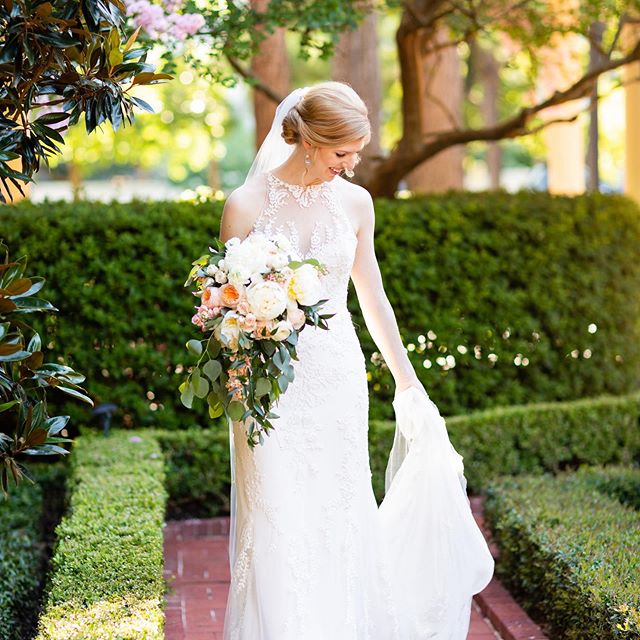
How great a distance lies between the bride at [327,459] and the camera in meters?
3.78

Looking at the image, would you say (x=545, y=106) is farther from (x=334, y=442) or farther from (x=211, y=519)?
(x=334, y=442)

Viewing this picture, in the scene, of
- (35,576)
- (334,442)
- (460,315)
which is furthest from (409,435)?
(460,315)

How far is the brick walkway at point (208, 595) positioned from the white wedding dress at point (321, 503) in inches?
25.5

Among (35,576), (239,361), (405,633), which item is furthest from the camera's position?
(35,576)

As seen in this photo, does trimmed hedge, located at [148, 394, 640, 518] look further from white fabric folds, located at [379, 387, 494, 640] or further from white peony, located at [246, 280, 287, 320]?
white peony, located at [246, 280, 287, 320]

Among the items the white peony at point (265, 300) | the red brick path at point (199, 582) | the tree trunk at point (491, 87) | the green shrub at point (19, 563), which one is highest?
the tree trunk at point (491, 87)

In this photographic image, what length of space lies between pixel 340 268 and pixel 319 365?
381mm

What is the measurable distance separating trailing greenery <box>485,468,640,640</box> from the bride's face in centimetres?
190

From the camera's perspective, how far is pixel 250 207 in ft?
12.5

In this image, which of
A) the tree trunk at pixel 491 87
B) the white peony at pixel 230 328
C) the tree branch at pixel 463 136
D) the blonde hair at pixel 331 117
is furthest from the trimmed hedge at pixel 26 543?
the tree trunk at pixel 491 87

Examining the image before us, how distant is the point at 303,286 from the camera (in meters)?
3.33

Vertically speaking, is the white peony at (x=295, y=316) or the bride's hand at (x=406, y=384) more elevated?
the white peony at (x=295, y=316)

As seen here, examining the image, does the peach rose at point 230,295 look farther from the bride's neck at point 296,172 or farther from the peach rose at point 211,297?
the bride's neck at point 296,172
